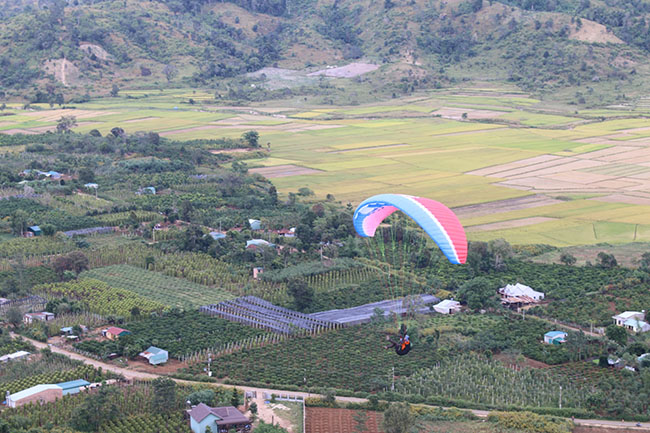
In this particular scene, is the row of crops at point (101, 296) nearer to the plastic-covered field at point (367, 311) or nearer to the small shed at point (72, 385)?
the plastic-covered field at point (367, 311)

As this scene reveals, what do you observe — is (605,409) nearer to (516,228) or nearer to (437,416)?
(437,416)

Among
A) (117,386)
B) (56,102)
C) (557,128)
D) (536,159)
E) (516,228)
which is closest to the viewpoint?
(117,386)

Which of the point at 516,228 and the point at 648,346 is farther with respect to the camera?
the point at 516,228

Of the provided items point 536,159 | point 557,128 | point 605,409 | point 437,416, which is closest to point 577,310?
point 605,409

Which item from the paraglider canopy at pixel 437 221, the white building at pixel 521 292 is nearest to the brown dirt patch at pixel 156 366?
the paraglider canopy at pixel 437 221

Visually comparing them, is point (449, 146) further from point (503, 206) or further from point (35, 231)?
point (35, 231)

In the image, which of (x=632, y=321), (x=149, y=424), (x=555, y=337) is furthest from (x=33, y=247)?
(x=632, y=321)

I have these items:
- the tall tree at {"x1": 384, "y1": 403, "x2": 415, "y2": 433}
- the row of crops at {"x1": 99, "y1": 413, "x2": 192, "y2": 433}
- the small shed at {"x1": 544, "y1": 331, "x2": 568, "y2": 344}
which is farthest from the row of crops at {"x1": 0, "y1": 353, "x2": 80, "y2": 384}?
the small shed at {"x1": 544, "y1": 331, "x2": 568, "y2": 344}

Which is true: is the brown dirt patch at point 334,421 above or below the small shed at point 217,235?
below
